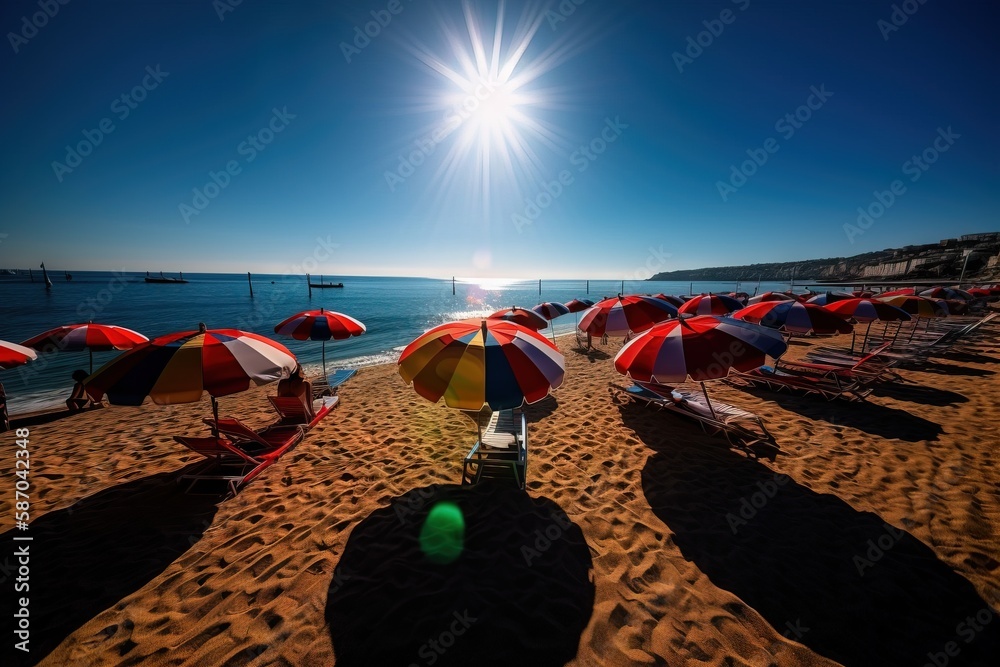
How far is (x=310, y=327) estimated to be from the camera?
7836 mm

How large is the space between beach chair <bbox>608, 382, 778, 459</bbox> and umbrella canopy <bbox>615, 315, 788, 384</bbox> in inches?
73.7

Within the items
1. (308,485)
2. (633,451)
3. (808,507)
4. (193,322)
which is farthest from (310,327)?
(193,322)

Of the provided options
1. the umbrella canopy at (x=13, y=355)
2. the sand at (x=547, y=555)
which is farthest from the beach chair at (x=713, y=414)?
the umbrella canopy at (x=13, y=355)

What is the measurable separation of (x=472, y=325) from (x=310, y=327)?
17.8 feet

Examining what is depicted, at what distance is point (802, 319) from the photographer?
6.36 m

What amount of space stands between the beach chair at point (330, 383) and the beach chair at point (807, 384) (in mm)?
10853

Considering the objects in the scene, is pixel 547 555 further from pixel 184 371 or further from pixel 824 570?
pixel 184 371

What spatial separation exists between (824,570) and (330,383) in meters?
11.5

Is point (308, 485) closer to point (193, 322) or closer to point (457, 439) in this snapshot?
point (457, 439)

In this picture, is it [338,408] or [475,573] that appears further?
[338,408]

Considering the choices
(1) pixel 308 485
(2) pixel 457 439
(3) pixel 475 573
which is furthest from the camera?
(2) pixel 457 439

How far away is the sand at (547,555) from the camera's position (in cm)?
276

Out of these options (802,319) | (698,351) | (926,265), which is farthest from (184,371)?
(926,265)

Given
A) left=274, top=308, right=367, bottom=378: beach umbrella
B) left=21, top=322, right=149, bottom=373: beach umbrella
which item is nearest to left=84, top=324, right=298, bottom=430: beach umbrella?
left=274, top=308, right=367, bottom=378: beach umbrella
